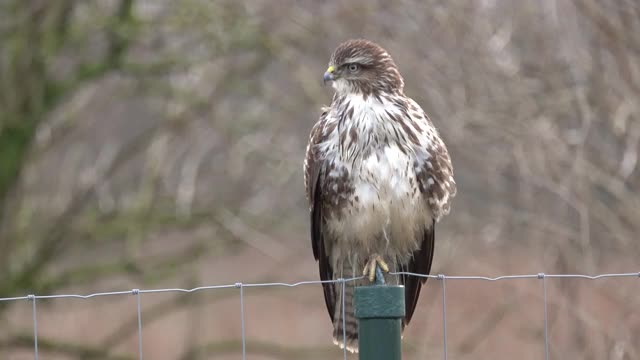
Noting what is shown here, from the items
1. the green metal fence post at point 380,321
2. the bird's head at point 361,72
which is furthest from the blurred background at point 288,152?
the green metal fence post at point 380,321

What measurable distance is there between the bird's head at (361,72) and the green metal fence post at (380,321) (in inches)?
74.2

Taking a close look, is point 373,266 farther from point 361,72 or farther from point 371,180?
point 361,72

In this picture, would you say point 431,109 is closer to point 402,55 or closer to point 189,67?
point 402,55

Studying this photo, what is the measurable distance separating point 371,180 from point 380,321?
61.1 inches

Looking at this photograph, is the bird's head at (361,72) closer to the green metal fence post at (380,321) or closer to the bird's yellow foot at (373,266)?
the bird's yellow foot at (373,266)

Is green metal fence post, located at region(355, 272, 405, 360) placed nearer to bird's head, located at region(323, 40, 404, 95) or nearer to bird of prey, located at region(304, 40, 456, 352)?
bird of prey, located at region(304, 40, 456, 352)

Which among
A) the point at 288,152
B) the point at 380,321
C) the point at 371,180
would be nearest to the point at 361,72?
the point at 371,180

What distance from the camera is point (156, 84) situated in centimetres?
884

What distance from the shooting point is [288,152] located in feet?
28.9

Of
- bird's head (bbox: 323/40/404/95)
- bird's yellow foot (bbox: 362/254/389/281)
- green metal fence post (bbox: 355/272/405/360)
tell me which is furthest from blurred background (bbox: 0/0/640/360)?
green metal fence post (bbox: 355/272/405/360)

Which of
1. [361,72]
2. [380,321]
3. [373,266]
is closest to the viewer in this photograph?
[380,321]

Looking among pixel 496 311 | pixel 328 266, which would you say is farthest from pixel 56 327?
pixel 328 266

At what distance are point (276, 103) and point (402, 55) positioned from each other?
3.35 feet

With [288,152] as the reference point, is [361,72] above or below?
below
